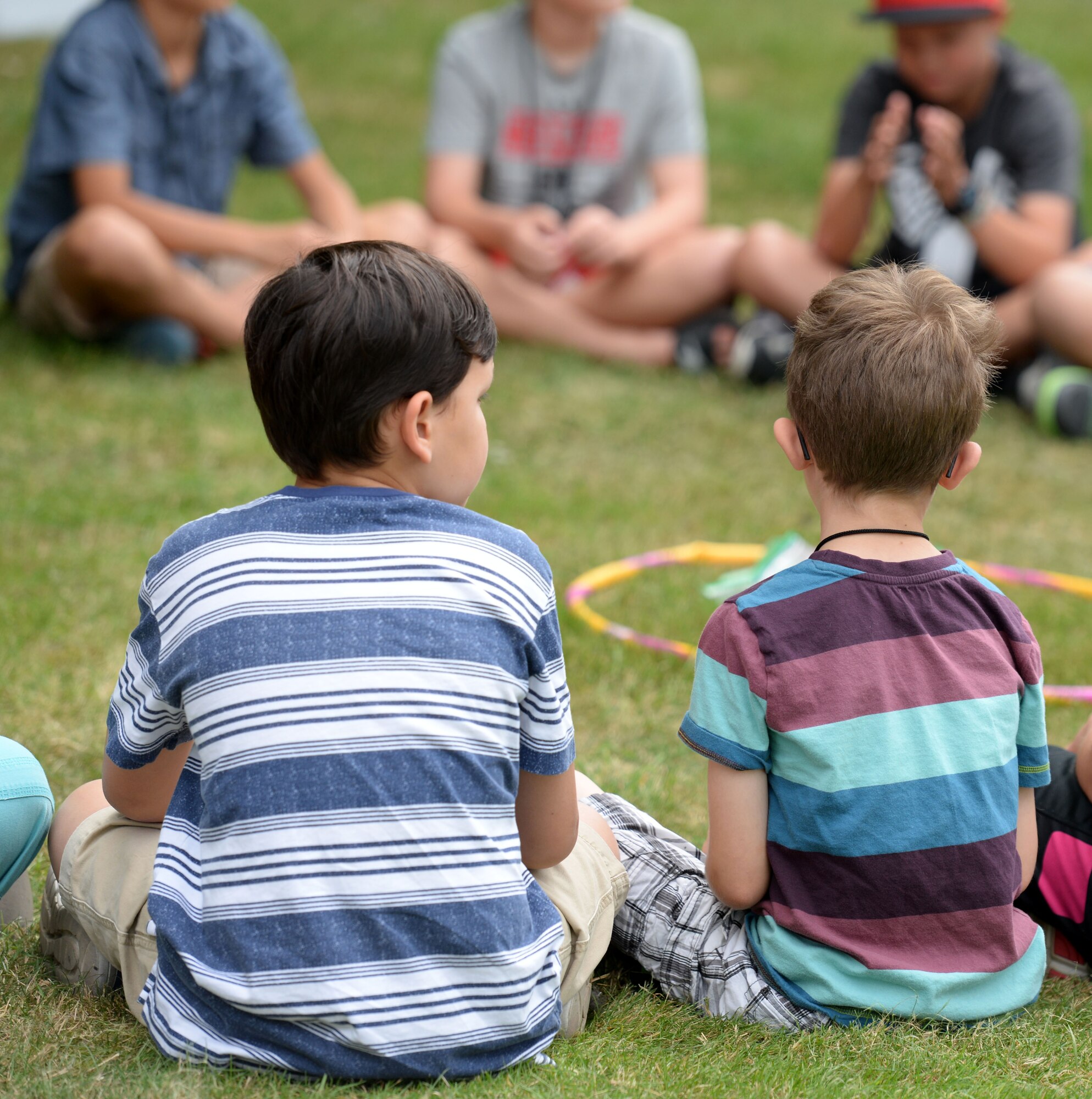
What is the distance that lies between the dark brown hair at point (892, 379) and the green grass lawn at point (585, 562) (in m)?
0.83

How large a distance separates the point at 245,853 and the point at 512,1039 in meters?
0.45

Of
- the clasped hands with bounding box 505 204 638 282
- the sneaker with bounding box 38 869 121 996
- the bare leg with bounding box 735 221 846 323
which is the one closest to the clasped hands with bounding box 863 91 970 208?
the bare leg with bounding box 735 221 846 323

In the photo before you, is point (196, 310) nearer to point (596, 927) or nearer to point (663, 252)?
point (663, 252)

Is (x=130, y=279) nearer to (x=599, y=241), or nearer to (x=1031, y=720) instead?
(x=599, y=241)

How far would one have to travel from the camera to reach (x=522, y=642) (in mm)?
1793

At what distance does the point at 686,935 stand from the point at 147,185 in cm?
470

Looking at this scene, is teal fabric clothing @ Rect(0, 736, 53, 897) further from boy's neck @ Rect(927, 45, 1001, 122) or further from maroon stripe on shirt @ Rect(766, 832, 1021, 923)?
boy's neck @ Rect(927, 45, 1001, 122)

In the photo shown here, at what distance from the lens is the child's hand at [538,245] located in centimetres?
591

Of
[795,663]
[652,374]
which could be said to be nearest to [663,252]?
[652,374]

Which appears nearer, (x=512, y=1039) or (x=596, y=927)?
(x=512, y=1039)

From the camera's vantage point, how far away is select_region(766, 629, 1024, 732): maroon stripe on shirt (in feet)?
6.25

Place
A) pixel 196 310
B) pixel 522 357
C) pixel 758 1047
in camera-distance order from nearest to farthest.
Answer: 1. pixel 758 1047
2. pixel 196 310
3. pixel 522 357

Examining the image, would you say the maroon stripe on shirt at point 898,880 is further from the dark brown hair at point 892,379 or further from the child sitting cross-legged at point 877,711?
the dark brown hair at point 892,379

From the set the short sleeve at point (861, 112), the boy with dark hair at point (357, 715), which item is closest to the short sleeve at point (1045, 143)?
the short sleeve at point (861, 112)
